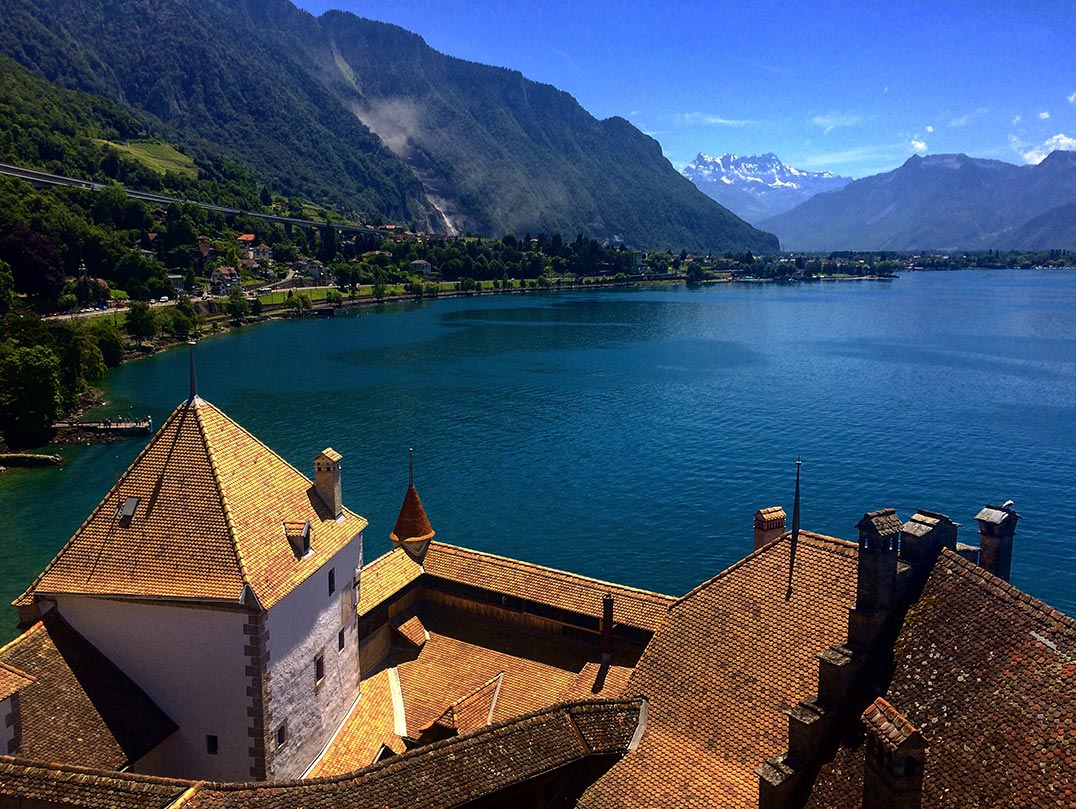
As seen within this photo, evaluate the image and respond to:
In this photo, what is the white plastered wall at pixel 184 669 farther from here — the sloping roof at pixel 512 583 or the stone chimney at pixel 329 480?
the sloping roof at pixel 512 583

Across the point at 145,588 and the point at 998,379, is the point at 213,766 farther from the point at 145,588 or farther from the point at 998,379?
the point at 998,379

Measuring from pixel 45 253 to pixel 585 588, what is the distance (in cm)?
13958

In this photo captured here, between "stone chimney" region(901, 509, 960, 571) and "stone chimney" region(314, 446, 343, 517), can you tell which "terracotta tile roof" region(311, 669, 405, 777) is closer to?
"stone chimney" region(314, 446, 343, 517)

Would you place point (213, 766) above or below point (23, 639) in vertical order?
below

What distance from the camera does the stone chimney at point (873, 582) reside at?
1566cm

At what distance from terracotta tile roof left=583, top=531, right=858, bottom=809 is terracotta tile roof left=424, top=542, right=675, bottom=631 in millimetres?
4813

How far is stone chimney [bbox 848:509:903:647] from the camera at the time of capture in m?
15.7

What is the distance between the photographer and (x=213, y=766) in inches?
824

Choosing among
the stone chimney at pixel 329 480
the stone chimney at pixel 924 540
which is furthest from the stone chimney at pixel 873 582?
the stone chimney at pixel 329 480

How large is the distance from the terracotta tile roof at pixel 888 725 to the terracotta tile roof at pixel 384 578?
18504 millimetres

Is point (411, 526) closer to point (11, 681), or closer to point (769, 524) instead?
point (769, 524)

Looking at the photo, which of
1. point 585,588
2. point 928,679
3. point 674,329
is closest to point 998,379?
point 674,329

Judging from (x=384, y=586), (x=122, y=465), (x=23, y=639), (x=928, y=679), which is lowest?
(x=122, y=465)

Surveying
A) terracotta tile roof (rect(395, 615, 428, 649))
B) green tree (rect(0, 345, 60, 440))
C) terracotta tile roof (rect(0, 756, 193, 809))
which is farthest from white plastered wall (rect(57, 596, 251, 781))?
green tree (rect(0, 345, 60, 440))
